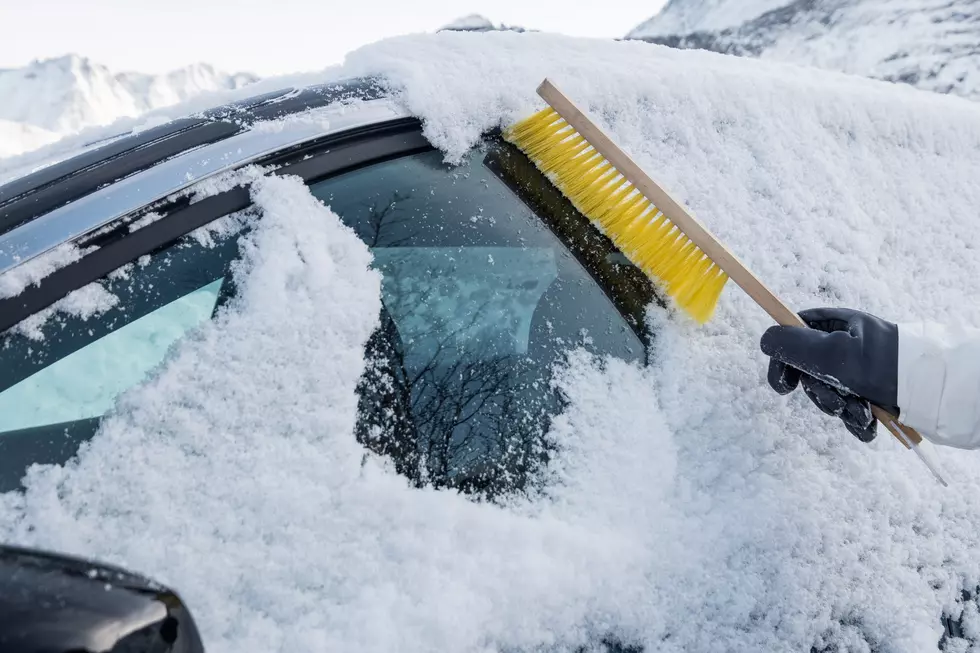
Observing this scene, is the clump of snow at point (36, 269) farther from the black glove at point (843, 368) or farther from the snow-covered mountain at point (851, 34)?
the snow-covered mountain at point (851, 34)

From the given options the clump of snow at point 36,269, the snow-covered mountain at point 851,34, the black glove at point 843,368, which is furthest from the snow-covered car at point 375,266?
the snow-covered mountain at point 851,34

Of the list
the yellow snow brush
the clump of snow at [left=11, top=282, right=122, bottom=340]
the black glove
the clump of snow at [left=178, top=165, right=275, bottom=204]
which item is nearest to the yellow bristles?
the yellow snow brush

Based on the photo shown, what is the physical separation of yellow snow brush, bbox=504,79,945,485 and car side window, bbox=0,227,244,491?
0.83 meters

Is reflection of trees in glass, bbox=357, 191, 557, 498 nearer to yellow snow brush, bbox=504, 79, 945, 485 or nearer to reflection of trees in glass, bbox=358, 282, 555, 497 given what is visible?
reflection of trees in glass, bbox=358, 282, 555, 497

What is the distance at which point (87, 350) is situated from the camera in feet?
3.21

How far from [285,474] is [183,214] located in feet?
1.58

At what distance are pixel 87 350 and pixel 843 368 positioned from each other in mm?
1399

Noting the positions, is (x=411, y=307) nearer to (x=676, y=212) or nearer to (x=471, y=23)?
(x=676, y=212)

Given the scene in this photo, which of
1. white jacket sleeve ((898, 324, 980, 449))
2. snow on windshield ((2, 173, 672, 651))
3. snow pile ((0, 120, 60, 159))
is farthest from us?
snow pile ((0, 120, 60, 159))

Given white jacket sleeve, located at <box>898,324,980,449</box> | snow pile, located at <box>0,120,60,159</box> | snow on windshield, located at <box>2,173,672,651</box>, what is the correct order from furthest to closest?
snow pile, located at <box>0,120,60,159</box>
white jacket sleeve, located at <box>898,324,980,449</box>
snow on windshield, located at <box>2,173,672,651</box>

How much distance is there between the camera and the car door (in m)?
0.97

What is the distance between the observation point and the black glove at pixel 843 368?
1.32 m

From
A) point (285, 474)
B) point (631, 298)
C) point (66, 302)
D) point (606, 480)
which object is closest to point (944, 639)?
point (606, 480)

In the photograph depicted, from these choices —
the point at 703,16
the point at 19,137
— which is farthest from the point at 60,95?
the point at 703,16
